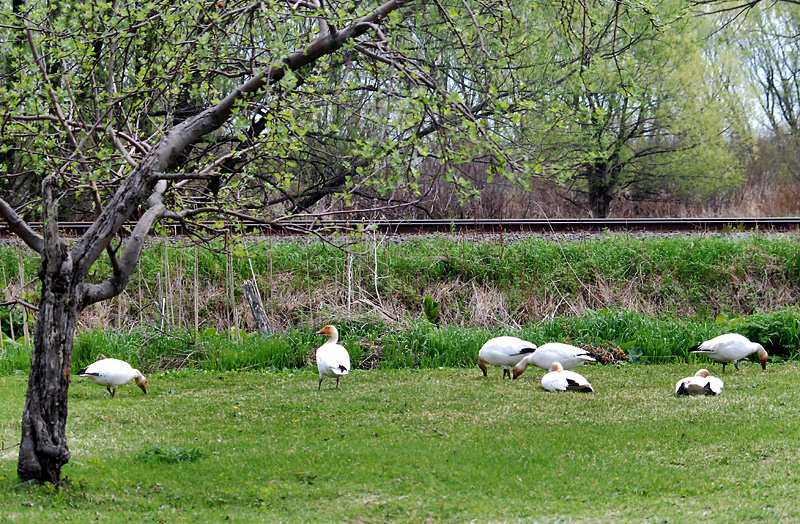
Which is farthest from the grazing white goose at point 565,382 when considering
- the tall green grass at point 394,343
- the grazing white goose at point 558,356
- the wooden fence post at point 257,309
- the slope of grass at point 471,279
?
the wooden fence post at point 257,309

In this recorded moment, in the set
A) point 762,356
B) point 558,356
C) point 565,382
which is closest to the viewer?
point 565,382

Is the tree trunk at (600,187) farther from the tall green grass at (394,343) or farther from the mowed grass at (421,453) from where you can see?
the mowed grass at (421,453)

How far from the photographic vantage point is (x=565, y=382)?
343 inches

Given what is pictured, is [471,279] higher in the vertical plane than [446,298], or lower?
higher

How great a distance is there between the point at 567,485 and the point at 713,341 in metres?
5.13

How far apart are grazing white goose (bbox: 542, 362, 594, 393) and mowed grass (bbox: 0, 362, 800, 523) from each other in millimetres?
141

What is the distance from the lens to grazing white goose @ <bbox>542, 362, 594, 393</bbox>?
8.70 meters

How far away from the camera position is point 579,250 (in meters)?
14.0

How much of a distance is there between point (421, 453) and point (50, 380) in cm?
292

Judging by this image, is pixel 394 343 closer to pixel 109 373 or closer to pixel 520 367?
pixel 520 367

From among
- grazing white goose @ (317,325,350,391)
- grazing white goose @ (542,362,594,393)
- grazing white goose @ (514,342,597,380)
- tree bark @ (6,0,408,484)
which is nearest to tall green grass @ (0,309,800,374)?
grazing white goose @ (514,342,597,380)

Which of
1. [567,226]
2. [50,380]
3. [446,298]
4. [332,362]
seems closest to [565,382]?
[332,362]

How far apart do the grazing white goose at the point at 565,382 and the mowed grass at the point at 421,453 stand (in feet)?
0.46

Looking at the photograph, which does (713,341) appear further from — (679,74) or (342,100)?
(679,74)
